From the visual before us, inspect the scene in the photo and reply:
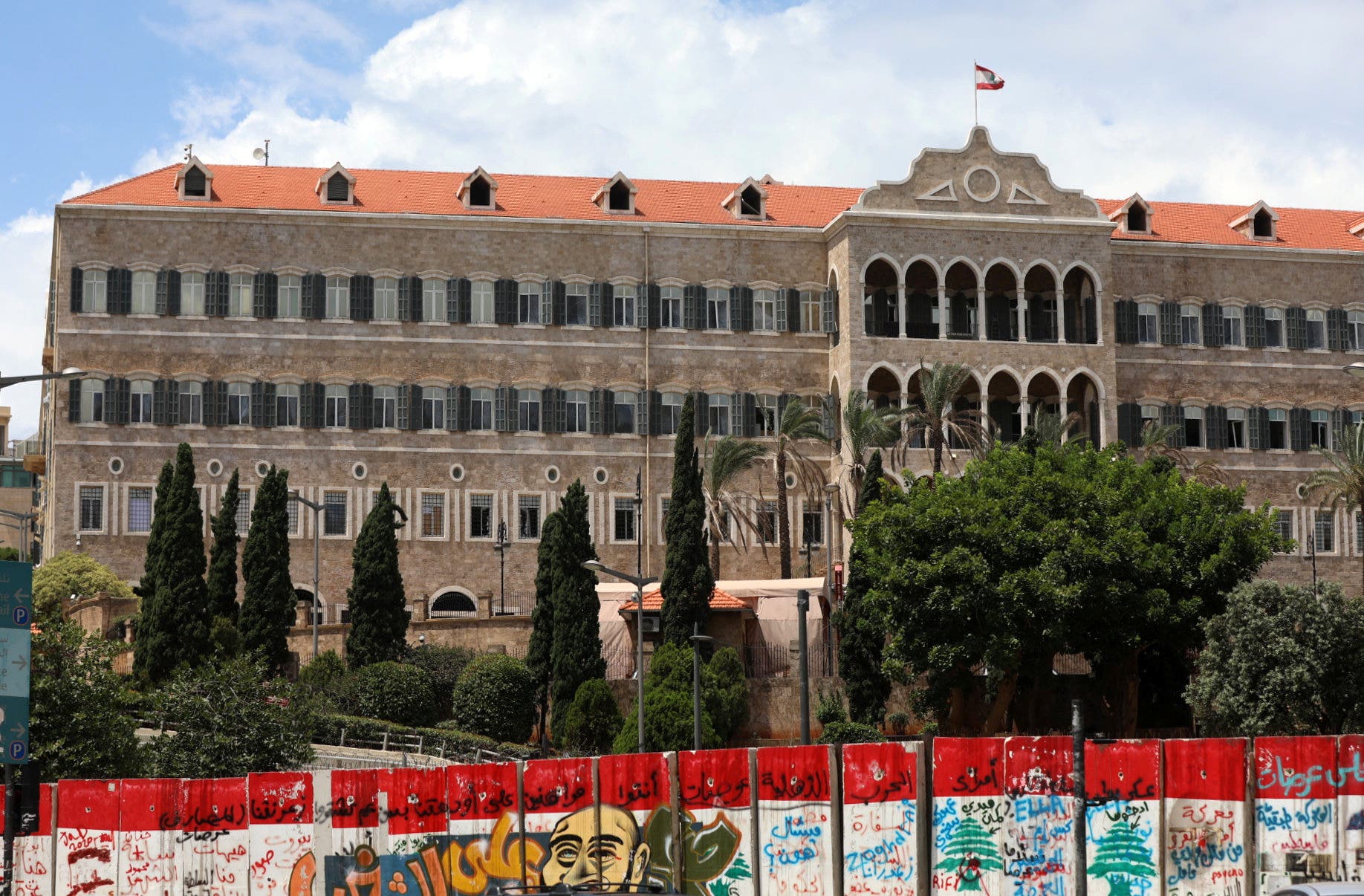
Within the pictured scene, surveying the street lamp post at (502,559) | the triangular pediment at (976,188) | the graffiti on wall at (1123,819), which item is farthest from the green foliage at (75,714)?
the triangular pediment at (976,188)

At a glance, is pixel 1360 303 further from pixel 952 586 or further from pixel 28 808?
pixel 28 808

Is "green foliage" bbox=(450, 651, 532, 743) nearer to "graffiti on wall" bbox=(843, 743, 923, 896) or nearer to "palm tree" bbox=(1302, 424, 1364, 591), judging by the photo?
"graffiti on wall" bbox=(843, 743, 923, 896)

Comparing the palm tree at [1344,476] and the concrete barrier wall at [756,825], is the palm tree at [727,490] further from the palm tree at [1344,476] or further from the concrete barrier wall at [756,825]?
the concrete barrier wall at [756,825]

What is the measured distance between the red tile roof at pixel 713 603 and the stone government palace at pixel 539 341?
360 inches

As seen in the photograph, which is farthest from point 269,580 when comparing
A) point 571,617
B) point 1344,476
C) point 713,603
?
point 1344,476

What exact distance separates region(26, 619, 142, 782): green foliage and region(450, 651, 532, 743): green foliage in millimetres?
16273

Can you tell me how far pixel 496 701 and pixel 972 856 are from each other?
29.6 m

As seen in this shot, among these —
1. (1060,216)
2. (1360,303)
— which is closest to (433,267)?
(1060,216)

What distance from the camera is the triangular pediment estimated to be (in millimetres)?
63094

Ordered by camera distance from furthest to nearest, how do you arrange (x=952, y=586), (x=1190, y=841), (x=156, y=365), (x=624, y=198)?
(x=624, y=198) → (x=156, y=365) → (x=952, y=586) → (x=1190, y=841)

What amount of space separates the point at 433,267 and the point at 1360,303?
33482mm

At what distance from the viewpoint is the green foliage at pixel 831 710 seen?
162ft

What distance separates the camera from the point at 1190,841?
20531 mm

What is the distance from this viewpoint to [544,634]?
5131 centimetres
